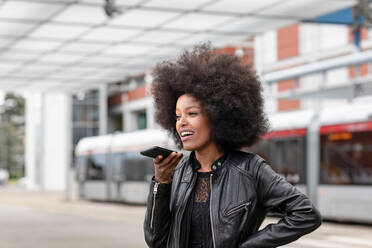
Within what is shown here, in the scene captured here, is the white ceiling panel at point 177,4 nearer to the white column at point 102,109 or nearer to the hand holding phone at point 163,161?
the hand holding phone at point 163,161

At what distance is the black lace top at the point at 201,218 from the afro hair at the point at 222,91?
22 cm

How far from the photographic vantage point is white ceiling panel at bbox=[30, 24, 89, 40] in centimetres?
1614

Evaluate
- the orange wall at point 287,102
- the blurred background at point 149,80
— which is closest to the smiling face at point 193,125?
the blurred background at point 149,80

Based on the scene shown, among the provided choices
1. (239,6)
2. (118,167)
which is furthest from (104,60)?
(118,167)

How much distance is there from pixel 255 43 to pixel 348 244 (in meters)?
26.8

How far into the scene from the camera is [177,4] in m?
14.2

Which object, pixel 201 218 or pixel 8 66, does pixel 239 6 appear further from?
pixel 201 218

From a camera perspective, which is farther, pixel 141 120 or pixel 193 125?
pixel 141 120

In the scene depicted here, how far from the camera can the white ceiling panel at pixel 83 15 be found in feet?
47.2

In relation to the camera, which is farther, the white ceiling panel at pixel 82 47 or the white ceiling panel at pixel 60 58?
the white ceiling panel at pixel 60 58

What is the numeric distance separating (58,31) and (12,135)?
234 ft

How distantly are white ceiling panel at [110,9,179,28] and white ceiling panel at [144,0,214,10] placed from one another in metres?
0.51

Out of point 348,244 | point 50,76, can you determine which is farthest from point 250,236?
point 50,76

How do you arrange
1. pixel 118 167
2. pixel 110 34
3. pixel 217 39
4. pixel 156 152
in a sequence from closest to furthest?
pixel 156 152 → pixel 110 34 → pixel 217 39 → pixel 118 167
